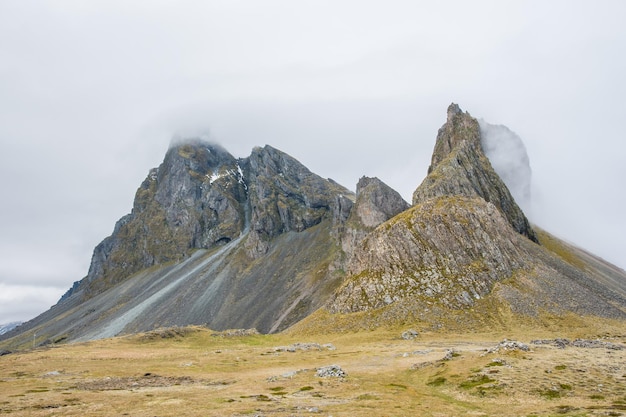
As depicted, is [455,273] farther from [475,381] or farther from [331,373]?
[475,381]

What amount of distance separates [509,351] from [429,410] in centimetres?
3260

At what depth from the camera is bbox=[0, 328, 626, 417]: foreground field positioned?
4212cm

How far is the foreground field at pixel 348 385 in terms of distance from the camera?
42.1m

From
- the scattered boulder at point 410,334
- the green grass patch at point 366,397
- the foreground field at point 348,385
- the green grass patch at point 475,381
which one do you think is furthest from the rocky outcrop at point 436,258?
the green grass patch at point 366,397

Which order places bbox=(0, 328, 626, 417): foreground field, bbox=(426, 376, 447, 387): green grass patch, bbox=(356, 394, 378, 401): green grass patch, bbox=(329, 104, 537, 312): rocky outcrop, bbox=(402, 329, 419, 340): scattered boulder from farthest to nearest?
bbox=(329, 104, 537, 312): rocky outcrop → bbox=(402, 329, 419, 340): scattered boulder → bbox=(426, 376, 447, 387): green grass patch → bbox=(356, 394, 378, 401): green grass patch → bbox=(0, 328, 626, 417): foreground field

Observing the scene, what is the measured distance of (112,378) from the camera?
247 feet

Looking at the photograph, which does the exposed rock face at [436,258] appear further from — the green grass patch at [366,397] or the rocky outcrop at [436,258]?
the green grass patch at [366,397]

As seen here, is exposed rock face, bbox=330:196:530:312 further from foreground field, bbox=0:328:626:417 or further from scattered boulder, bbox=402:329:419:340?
foreground field, bbox=0:328:626:417

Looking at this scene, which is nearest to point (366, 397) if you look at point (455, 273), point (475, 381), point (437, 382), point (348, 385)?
point (348, 385)

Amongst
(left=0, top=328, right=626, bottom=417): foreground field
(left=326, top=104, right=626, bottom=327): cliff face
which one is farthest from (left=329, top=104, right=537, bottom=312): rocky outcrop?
(left=0, top=328, right=626, bottom=417): foreground field

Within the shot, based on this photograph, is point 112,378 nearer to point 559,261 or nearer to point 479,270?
point 479,270

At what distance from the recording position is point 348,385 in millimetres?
56781

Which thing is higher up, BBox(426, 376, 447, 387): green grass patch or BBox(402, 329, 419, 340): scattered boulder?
BBox(426, 376, 447, 387): green grass patch

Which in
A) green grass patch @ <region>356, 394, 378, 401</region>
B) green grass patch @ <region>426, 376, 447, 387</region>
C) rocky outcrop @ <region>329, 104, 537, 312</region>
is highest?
rocky outcrop @ <region>329, 104, 537, 312</region>
